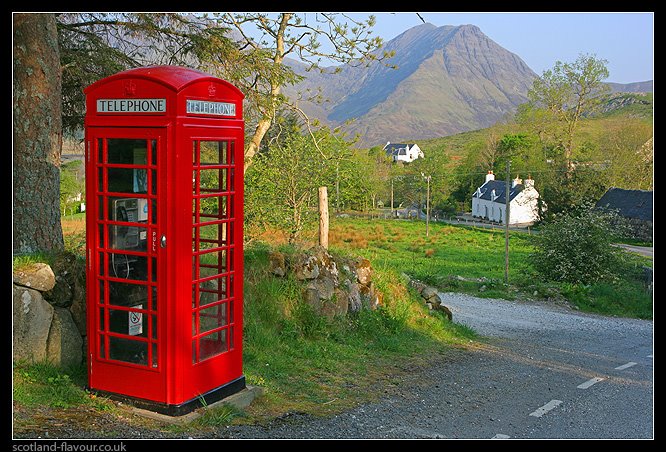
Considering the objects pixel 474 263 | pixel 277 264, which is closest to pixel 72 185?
pixel 474 263

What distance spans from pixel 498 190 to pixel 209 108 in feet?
202

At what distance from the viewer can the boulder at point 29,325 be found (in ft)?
21.0

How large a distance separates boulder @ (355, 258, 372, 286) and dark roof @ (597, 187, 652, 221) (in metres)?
37.5

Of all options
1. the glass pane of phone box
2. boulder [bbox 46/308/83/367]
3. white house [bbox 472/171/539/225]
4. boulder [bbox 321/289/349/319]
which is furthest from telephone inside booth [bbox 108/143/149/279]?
white house [bbox 472/171/539/225]

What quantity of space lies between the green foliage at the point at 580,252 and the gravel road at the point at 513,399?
33.0 ft

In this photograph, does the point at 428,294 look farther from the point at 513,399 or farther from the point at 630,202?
the point at 630,202

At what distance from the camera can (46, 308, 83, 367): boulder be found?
6572 millimetres

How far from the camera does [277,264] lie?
30.2ft

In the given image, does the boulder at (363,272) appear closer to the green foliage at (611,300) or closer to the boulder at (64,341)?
the boulder at (64,341)

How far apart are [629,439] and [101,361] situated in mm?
4668

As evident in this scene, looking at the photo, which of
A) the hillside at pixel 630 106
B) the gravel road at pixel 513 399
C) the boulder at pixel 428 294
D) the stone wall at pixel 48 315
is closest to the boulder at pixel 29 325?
the stone wall at pixel 48 315

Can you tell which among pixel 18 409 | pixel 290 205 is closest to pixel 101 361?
pixel 18 409

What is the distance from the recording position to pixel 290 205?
71.9 feet

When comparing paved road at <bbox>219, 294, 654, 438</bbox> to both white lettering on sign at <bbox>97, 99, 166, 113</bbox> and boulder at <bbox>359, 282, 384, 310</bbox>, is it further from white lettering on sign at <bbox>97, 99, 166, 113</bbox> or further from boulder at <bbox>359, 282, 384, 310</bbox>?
white lettering on sign at <bbox>97, 99, 166, 113</bbox>
